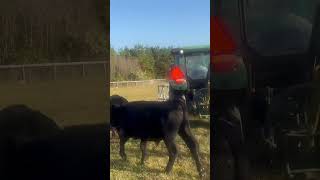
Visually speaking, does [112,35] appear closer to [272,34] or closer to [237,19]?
[237,19]

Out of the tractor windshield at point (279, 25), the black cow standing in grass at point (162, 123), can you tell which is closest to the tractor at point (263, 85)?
the tractor windshield at point (279, 25)

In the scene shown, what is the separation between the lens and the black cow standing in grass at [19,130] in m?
2.13

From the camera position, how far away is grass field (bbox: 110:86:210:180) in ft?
7.28

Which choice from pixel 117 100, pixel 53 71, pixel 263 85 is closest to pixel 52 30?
pixel 53 71

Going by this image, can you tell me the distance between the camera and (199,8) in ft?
7.29

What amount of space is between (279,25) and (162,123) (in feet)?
2.13

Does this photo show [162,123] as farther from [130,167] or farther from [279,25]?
[279,25]

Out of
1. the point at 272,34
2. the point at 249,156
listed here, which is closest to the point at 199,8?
the point at 272,34

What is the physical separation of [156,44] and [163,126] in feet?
1.12

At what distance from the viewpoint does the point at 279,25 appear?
231cm

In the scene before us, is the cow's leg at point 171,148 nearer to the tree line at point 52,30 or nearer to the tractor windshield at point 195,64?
the tractor windshield at point 195,64

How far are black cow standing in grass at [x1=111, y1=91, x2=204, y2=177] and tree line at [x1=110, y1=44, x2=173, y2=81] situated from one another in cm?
12

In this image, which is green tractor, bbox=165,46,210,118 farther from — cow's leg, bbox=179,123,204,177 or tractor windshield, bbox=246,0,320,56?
tractor windshield, bbox=246,0,320,56

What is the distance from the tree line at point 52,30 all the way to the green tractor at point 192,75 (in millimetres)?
301
